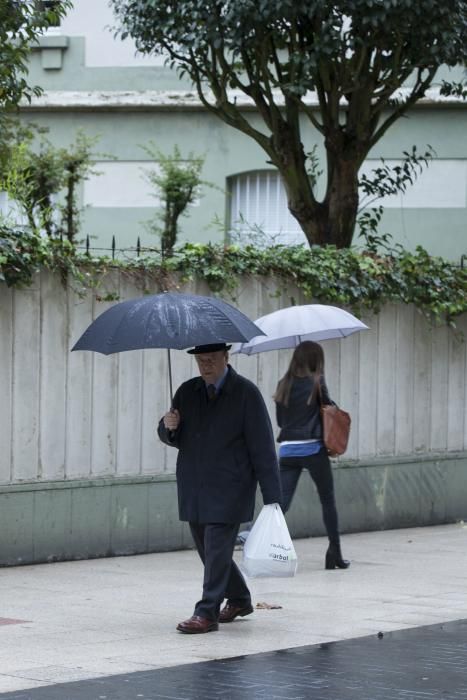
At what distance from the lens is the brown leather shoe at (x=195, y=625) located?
8477 mm

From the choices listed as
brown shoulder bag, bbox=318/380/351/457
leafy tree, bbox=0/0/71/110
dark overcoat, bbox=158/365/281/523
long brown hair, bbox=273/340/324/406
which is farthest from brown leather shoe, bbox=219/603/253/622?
leafy tree, bbox=0/0/71/110

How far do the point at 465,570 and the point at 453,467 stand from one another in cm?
346

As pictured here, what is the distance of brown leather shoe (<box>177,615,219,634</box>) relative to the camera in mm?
8477

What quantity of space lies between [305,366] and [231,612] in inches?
115

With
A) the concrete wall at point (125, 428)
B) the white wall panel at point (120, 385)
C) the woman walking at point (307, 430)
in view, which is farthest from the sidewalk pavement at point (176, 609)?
the white wall panel at point (120, 385)

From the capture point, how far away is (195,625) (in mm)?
8477

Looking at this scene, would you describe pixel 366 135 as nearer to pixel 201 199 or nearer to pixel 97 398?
pixel 97 398

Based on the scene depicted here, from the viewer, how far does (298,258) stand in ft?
43.0

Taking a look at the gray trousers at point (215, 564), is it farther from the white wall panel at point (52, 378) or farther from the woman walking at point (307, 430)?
the white wall panel at point (52, 378)

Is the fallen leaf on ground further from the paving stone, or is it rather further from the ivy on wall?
the ivy on wall

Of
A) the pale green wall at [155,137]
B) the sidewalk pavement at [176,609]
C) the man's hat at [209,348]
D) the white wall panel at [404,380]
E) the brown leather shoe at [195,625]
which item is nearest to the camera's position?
the sidewalk pavement at [176,609]

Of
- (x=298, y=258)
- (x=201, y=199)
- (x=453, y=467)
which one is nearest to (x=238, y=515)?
(x=298, y=258)

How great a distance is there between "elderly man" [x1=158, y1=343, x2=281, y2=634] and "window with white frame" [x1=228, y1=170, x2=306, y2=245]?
41.9 feet

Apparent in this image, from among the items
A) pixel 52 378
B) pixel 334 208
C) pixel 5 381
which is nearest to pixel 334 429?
pixel 52 378
